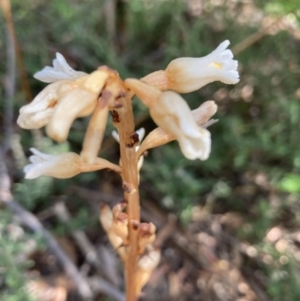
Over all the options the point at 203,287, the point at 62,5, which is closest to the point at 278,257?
the point at 203,287

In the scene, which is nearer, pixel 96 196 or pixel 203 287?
pixel 203 287

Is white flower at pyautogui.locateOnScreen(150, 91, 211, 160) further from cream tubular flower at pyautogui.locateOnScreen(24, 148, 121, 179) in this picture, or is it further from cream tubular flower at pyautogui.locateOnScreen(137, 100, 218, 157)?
cream tubular flower at pyautogui.locateOnScreen(24, 148, 121, 179)

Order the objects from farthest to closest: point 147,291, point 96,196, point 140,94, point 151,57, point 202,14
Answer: point 202,14 < point 151,57 < point 96,196 < point 147,291 < point 140,94

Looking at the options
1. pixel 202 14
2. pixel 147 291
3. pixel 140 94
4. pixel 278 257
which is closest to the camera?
pixel 140 94

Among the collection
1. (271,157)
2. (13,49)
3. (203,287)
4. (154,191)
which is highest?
(13,49)

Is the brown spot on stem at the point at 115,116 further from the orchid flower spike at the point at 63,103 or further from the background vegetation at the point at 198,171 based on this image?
the background vegetation at the point at 198,171

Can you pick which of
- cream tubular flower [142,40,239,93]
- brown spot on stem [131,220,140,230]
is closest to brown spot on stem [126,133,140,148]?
cream tubular flower [142,40,239,93]

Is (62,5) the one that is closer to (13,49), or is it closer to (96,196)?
(13,49)
